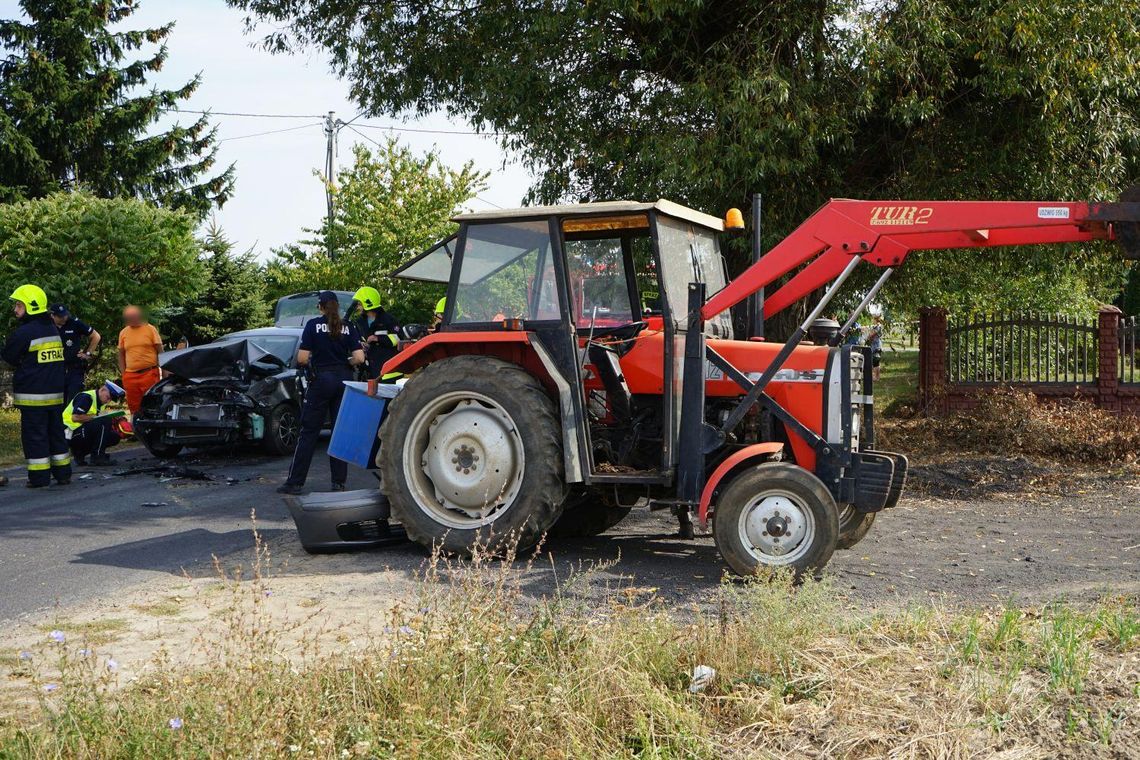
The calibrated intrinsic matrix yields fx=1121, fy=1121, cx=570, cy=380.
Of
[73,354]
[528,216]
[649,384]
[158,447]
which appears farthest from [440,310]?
[649,384]

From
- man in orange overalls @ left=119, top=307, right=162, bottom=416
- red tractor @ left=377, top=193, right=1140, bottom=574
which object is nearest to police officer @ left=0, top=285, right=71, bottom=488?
man in orange overalls @ left=119, top=307, right=162, bottom=416

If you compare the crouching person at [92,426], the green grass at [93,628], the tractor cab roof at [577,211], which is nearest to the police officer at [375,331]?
the crouching person at [92,426]

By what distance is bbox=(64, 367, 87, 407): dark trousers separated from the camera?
1265cm

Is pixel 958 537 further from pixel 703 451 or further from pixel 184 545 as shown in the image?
pixel 184 545

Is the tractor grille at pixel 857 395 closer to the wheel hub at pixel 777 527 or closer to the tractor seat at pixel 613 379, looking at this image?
the wheel hub at pixel 777 527

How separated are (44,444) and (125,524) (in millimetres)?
2632

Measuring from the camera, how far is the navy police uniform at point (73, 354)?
1236 cm

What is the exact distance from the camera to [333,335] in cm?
1013

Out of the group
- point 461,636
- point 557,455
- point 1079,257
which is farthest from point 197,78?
point 461,636

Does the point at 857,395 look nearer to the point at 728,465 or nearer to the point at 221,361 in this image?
the point at 728,465

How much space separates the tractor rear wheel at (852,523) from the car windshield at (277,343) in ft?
28.3

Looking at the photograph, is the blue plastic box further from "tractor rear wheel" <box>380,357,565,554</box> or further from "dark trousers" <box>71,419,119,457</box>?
"dark trousers" <box>71,419,119,457</box>

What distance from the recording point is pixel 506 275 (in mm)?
7562

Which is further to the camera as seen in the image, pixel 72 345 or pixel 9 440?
pixel 9 440
